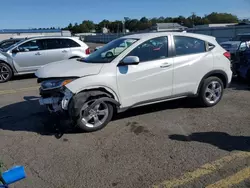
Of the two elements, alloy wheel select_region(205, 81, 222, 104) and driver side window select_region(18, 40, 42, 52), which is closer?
alloy wheel select_region(205, 81, 222, 104)

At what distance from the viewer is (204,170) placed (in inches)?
136

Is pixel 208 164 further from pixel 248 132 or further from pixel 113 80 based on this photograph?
pixel 113 80

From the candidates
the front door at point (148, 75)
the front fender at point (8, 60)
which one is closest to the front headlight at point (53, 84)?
the front door at point (148, 75)

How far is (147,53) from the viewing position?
5363 mm

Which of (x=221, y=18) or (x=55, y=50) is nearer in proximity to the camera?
(x=55, y=50)

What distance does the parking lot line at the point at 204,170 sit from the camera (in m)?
3.20

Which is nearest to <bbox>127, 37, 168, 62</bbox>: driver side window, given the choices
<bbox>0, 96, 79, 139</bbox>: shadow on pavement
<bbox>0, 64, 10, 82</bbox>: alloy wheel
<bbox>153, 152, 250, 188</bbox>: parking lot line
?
<bbox>0, 96, 79, 139</bbox>: shadow on pavement

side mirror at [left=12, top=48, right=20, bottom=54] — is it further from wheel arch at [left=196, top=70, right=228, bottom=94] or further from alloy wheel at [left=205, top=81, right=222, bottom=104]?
alloy wheel at [left=205, top=81, right=222, bottom=104]

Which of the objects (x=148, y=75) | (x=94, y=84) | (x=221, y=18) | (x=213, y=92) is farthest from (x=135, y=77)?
(x=221, y=18)

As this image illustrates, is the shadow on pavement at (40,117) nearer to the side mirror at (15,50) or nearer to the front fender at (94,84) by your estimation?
the front fender at (94,84)

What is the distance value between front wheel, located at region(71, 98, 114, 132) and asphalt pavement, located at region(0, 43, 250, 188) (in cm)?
14

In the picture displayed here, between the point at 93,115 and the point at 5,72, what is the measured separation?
6.92m

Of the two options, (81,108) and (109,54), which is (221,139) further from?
(109,54)

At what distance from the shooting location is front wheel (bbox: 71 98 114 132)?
4734 millimetres
